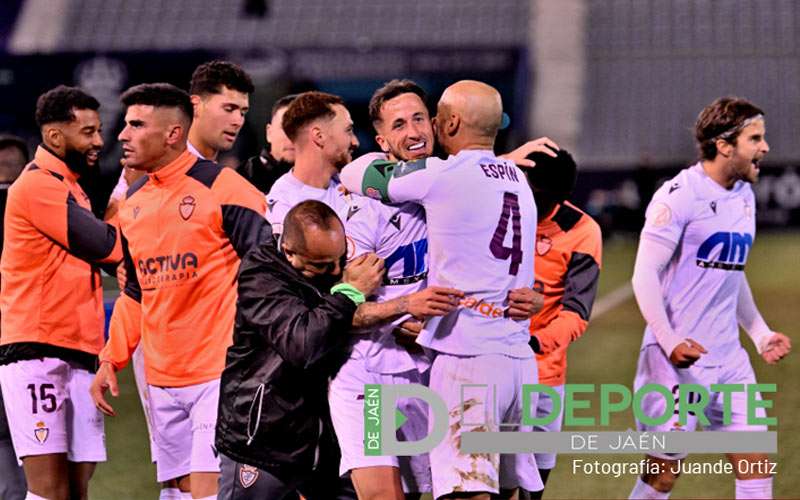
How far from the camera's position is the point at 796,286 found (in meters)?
17.9

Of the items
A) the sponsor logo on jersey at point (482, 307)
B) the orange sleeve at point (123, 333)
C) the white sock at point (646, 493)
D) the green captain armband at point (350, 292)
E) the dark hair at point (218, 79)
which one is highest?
the dark hair at point (218, 79)

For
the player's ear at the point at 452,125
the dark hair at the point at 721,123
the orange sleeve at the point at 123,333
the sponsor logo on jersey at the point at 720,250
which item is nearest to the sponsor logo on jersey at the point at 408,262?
the player's ear at the point at 452,125

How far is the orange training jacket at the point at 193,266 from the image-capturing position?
16.8 ft

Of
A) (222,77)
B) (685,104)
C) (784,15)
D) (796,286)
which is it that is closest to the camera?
(222,77)

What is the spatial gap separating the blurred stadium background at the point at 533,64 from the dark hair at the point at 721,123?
10.9 meters

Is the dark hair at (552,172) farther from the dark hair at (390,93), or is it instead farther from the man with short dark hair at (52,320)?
the man with short dark hair at (52,320)

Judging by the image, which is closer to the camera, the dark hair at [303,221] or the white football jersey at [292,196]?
the dark hair at [303,221]

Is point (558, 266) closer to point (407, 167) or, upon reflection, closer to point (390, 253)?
point (390, 253)

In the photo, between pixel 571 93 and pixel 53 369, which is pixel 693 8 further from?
pixel 53 369

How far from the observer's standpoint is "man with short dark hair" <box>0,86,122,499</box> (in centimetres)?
533

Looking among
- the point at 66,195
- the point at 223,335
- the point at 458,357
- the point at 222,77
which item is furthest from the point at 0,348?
the point at 458,357

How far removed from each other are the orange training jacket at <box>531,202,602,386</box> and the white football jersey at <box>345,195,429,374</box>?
106 centimetres

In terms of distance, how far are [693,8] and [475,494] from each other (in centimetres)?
3020

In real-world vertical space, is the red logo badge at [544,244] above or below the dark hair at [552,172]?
below
